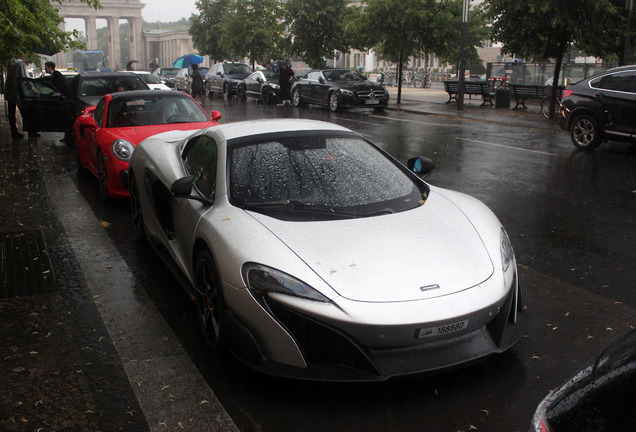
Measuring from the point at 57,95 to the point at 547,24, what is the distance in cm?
1397

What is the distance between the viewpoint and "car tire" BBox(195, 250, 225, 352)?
3.79 meters

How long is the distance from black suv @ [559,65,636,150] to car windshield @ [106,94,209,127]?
25.8 ft

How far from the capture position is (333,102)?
2370cm

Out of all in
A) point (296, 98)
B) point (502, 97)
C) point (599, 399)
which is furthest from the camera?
point (296, 98)

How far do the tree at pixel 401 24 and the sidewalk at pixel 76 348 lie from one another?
803 inches

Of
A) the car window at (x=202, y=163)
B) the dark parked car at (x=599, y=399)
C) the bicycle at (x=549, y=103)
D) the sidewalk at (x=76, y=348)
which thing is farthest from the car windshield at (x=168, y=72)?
the dark parked car at (x=599, y=399)

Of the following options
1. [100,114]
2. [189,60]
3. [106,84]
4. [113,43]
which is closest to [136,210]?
[100,114]

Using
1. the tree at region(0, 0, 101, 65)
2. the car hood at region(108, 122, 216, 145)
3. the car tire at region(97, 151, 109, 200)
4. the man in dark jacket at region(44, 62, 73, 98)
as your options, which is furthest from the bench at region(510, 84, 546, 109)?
the car tire at region(97, 151, 109, 200)

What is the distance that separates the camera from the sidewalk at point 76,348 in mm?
3367

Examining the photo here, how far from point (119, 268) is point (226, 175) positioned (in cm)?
194

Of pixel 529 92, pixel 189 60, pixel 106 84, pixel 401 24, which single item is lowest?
pixel 529 92

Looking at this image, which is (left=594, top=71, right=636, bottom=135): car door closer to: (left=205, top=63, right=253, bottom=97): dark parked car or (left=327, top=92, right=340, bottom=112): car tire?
(left=327, top=92, right=340, bottom=112): car tire

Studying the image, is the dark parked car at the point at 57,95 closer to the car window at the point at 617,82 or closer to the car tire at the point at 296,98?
the car window at the point at 617,82

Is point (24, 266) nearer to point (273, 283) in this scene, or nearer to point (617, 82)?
point (273, 283)
